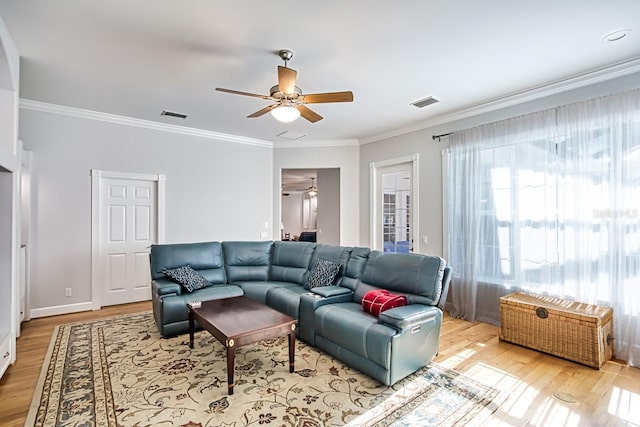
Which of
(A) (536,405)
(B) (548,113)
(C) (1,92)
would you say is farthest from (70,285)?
(B) (548,113)

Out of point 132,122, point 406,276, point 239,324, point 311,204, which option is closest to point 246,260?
point 239,324

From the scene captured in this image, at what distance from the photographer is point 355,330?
2.65m

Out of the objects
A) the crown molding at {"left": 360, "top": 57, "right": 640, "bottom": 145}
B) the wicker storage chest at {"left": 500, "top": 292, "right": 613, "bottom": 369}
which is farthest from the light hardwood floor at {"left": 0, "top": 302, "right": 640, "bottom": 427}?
the crown molding at {"left": 360, "top": 57, "right": 640, "bottom": 145}

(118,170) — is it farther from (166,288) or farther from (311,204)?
(311,204)

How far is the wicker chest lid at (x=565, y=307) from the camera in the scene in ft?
9.49

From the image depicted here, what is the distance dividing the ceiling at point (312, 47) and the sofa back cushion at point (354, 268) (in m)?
1.98

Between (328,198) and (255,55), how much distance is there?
15.5 feet

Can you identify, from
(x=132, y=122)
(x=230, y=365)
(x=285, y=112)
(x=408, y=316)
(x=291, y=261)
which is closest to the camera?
(x=230, y=365)

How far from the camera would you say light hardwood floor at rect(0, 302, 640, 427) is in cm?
215

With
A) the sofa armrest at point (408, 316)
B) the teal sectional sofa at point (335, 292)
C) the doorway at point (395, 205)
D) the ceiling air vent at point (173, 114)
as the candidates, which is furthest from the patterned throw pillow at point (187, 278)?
the doorway at point (395, 205)

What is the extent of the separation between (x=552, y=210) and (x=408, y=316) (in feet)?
7.64

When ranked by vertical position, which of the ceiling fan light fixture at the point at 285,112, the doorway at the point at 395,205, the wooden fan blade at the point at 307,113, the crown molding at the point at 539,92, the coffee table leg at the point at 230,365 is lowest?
the coffee table leg at the point at 230,365

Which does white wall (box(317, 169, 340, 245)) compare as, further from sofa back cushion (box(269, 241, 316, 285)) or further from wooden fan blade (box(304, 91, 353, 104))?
wooden fan blade (box(304, 91, 353, 104))

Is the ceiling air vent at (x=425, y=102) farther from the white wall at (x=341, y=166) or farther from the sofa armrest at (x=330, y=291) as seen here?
the sofa armrest at (x=330, y=291)
